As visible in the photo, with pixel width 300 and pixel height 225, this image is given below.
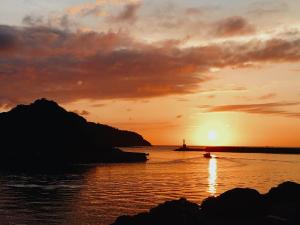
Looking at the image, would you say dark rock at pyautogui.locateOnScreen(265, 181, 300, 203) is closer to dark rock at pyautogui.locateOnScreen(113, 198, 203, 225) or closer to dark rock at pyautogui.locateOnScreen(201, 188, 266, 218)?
dark rock at pyautogui.locateOnScreen(201, 188, 266, 218)

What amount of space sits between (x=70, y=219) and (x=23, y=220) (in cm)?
499

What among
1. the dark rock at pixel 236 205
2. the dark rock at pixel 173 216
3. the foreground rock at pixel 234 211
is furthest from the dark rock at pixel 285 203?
the dark rock at pixel 173 216

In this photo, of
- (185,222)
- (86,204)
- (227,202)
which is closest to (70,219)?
(86,204)

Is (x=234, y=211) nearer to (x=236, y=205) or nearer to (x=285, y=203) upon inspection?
(x=236, y=205)

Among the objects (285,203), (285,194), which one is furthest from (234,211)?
(285,194)

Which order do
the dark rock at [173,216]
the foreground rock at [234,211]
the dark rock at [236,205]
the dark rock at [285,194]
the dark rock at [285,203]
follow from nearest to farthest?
1. the dark rock at [173,216]
2. the foreground rock at [234,211]
3. the dark rock at [285,203]
4. the dark rock at [236,205]
5. the dark rock at [285,194]

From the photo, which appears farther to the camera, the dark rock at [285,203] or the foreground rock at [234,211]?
the dark rock at [285,203]

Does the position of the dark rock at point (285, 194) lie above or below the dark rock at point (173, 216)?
above

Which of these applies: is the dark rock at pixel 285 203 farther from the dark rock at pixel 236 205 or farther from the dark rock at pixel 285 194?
the dark rock at pixel 236 205

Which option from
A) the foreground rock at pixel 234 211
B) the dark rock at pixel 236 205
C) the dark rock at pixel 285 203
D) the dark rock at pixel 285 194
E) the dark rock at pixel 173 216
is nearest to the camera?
the dark rock at pixel 173 216

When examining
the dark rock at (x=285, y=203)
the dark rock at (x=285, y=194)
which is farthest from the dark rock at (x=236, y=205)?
the dark rock at (x=285, y=194)

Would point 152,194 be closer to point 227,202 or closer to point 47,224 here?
point 47,224

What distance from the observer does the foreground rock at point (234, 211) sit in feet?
88.0

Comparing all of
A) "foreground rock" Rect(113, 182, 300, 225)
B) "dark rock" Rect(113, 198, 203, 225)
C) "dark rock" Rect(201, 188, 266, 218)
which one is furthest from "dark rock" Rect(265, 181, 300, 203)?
"dark rock" Rect(113, 198, 203, 225)
